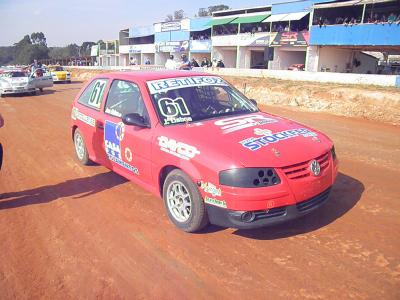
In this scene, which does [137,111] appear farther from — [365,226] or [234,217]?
[365,226]

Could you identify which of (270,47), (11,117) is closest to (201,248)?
(11,117)

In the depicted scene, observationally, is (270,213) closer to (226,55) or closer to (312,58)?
(312,58)

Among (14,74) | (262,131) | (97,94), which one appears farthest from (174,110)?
(14,74)

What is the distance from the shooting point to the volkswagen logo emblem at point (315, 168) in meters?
3.70

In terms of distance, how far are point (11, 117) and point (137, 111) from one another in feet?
31.5

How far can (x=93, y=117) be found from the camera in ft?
18.3

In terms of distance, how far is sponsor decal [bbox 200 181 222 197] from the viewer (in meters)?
3.52

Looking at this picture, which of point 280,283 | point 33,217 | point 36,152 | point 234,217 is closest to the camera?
point 280,283

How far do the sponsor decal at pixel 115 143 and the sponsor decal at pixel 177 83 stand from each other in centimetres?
68

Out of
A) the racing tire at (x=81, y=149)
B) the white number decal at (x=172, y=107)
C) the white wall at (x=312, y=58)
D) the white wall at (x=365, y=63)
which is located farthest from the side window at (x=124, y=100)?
the white wall at (x=365, y=63)

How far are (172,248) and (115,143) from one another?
1.92m

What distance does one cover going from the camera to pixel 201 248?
3686 mm

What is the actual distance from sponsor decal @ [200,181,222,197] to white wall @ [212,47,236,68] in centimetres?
4363

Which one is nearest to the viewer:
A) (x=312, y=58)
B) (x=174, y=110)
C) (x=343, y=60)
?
(x=174, y=110)
